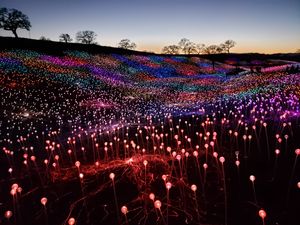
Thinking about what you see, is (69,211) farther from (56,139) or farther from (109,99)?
(109,99)

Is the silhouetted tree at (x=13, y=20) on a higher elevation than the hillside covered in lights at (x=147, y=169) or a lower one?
higher

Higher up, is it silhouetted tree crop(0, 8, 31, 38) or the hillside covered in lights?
silhouetted tree crop(0, 8, 31, 38)

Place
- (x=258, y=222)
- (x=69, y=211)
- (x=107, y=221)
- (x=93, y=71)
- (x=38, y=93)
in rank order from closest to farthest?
(x=258, y=222)
(x=107, y=221)
(x=69, y=211)
(x=38, y=93)
(x=93, y=71)

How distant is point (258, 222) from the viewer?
4008mm

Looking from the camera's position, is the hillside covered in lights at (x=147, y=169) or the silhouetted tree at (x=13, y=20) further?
the silhouetted tree at (x=13, y=20)

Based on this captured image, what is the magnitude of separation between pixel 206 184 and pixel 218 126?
479cm

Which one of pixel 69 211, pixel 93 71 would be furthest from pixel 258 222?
pixel 93 71

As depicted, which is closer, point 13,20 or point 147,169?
point 147,169

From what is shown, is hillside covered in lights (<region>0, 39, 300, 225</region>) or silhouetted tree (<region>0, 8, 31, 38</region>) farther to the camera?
silhouetted tree (<region>0, 8, 31, 38</region>)

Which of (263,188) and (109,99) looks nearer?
(263,188)

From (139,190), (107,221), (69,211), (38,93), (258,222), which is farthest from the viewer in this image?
(38,93)

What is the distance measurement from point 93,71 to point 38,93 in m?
9.61

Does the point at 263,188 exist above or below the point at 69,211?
above

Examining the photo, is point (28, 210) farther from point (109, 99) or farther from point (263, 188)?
point (109, 99)
